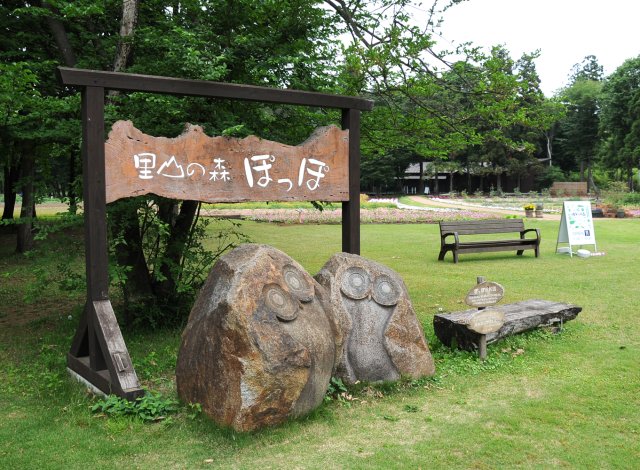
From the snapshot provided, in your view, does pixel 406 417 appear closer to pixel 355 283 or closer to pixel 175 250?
pixel 355 283

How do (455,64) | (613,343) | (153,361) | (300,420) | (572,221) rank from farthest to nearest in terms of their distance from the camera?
(572,221) < (455,64) < (613,343) < (153,361) < (300,420)

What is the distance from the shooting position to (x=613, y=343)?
20.5ft

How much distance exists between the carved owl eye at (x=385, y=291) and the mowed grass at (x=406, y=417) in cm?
75

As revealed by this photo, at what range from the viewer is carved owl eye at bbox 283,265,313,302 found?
4293mm

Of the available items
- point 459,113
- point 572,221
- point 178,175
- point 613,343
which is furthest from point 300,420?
point 572,221

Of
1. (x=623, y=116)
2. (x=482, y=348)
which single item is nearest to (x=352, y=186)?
(x=482, y=348)

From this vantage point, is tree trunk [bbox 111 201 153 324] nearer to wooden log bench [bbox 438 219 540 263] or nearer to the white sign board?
wooden log bench [bbox 438 219 540 263]

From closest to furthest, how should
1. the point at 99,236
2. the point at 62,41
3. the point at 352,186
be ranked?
the point at 99,236
the point at 352,186
the point at 62,41

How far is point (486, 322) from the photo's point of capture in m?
5.56

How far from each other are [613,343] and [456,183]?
5305cm

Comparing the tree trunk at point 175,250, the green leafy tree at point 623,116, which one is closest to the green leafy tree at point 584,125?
the green leafy tree at point 623,116

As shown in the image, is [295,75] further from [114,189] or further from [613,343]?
[613,343]

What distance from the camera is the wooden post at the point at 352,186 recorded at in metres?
5.95

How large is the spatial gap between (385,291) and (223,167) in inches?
71.5
